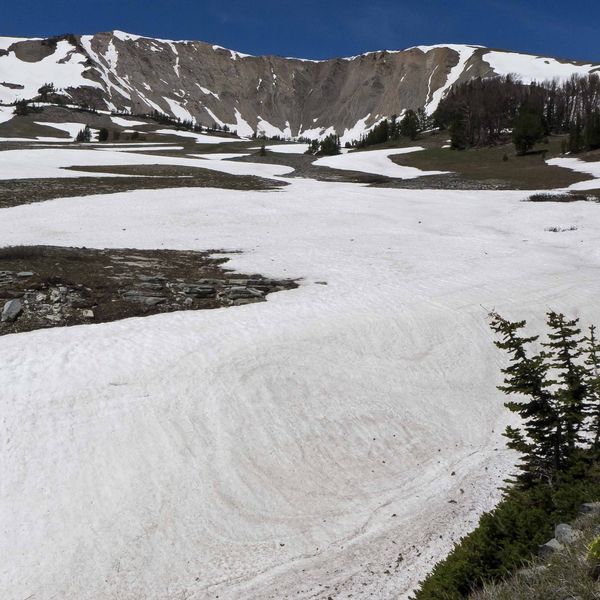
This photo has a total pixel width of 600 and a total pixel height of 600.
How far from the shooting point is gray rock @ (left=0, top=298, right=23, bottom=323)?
13836 millimetres

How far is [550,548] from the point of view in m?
5.86

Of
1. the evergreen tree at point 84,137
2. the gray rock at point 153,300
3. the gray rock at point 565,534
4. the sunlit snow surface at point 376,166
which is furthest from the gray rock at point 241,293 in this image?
the evergreen tree at point 84,137

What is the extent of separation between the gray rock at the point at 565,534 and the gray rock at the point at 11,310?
13470mm

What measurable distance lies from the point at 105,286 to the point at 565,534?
14526mm

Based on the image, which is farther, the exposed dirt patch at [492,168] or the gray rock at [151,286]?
the exposed dirt patch at [492,168]

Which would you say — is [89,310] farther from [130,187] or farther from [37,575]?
[130,187]

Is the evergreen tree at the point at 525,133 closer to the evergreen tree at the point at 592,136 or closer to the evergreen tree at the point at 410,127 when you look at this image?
the evergreen tree at the point at 592,136

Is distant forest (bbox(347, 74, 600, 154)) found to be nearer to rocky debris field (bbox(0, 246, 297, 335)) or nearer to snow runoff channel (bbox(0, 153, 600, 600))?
snow runoff channel (bbox(0, 153, 600, 600))

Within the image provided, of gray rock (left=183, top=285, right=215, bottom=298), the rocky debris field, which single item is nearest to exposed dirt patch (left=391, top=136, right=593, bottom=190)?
the rocky debris field

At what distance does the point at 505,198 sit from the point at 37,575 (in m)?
42.7

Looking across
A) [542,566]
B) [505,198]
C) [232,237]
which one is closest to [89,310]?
[232,237]

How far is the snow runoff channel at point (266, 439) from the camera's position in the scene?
27.5 ft

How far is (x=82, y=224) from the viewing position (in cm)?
2714

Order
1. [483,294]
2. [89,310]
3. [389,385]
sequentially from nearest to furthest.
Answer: [389,385] < [89,310] < [483,294]
